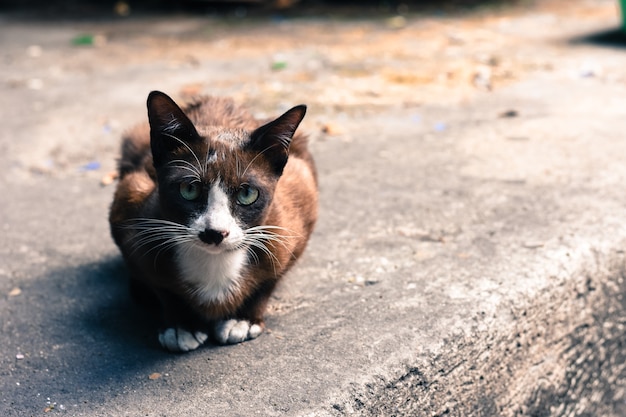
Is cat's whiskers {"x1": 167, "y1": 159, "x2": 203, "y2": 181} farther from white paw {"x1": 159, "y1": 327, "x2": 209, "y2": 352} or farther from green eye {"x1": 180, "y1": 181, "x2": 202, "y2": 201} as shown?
white paw {"x1": 159, "y1": 327, "x2": 209, "y2": 352}

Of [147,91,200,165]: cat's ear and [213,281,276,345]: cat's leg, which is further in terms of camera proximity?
[213,281,276,345]: cat's leg

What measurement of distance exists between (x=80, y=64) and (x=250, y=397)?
13.1 ft

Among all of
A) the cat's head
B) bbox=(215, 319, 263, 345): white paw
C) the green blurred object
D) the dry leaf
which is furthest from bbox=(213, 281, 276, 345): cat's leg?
the green blurred object

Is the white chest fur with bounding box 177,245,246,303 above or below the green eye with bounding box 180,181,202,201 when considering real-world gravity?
below

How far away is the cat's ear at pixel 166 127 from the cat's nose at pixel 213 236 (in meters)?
0.26

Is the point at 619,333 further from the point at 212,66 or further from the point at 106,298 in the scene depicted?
the point at 212,66

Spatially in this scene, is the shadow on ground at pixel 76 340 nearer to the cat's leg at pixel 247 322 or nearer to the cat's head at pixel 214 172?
the cat's leg at pixel 247 322

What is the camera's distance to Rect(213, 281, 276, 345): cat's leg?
239 centimetres

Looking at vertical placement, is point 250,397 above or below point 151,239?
below

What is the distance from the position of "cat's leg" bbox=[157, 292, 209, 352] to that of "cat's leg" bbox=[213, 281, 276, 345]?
0.06m

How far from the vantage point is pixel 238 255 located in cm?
231

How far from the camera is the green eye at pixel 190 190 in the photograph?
211cm

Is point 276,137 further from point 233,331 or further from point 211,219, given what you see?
point 233,331

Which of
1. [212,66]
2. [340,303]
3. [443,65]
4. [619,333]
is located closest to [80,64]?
[212,66]
